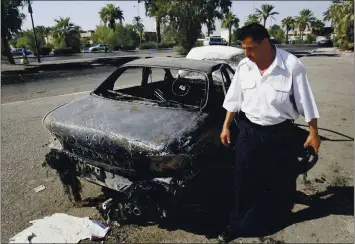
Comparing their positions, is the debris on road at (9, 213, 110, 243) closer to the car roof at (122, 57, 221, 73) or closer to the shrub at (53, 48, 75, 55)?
the car roof at (122, 57, 221, 73)

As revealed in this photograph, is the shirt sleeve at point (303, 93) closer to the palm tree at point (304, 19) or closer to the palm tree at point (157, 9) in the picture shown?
the palm tree at point (157, 9)

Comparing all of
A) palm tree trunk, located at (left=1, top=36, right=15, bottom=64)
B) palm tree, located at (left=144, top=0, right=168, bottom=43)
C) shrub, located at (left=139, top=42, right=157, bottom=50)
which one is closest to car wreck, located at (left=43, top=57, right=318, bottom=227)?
palm tree trunk, located at (left=1, top=36, right=15, bottom=64)

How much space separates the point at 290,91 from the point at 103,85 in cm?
229

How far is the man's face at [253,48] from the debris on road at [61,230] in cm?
202

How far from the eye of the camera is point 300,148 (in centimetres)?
276

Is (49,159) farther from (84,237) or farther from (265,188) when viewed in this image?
(265,188)

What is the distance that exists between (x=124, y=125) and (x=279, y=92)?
1.39 m

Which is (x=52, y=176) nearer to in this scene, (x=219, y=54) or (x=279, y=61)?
(x=279, y=61)

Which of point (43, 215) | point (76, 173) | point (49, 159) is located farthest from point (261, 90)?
point (43, 215)

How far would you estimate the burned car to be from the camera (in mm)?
2545

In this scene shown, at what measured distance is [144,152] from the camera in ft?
8.27

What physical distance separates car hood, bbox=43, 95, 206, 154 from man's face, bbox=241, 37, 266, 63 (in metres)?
0.76

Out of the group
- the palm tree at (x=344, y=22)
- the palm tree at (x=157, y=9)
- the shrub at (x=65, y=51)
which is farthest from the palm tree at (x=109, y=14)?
the palm tree at (x=344, y=22)

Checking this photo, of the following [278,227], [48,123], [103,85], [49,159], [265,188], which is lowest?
[278,227]
